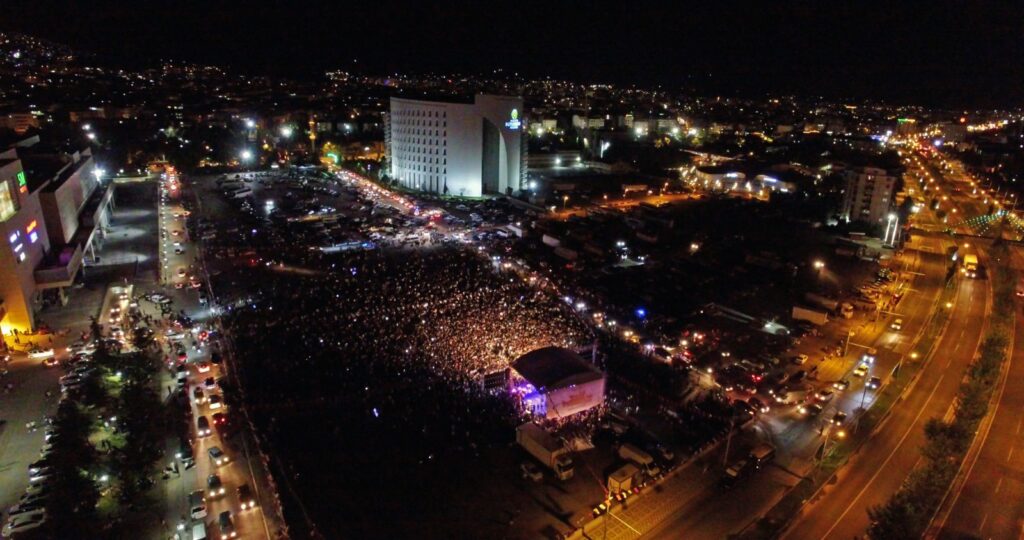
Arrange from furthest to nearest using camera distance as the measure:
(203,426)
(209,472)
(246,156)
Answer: (246,156) < (203,426) < (209,472)

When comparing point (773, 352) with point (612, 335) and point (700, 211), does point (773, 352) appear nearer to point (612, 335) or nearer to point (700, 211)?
point (612, 335)

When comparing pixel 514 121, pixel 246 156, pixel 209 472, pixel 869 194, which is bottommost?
pixel 209 472

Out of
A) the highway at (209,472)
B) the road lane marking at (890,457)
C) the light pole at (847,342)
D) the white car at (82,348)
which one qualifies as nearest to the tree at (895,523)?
the road lane marking at (890,457)

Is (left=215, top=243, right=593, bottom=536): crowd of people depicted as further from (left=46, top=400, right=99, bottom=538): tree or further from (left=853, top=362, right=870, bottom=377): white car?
(left=853, top=362, right=870, bottom=377): white car

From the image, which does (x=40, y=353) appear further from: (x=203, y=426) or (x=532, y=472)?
(x=532, y=472)

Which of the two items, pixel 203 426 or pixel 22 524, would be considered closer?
pixel 22 524

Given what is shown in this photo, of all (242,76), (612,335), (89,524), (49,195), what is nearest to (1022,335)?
(612,335)

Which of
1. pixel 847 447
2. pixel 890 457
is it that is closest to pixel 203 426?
pixel 847 447

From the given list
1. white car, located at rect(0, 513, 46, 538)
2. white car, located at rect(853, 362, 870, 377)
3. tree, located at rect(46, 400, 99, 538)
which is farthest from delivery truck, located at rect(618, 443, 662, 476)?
white car, located at rect(0, 513, 46, 538)
